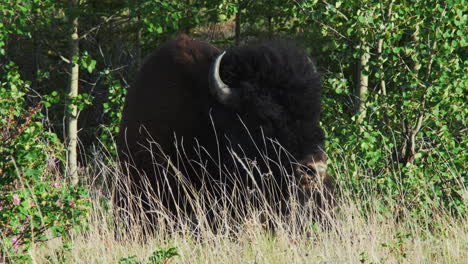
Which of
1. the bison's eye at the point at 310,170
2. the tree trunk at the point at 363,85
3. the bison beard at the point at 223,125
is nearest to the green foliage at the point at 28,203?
the bison beard at the point at 223,125

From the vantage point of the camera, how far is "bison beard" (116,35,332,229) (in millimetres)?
6238

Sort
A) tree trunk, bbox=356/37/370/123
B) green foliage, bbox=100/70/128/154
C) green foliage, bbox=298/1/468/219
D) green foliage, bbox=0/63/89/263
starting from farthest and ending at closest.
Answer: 1. green foliage, bbox=100/70/128/154
2. tree trunk, bbox=356/37/370/123
3. green foliage, bbox=298/1/468/219
4. green foliage, bbox=0/63/89/263

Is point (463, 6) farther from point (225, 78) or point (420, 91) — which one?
point (225, 78)

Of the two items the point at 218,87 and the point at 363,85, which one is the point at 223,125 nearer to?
the point at 218,87

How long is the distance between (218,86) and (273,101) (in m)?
0.54

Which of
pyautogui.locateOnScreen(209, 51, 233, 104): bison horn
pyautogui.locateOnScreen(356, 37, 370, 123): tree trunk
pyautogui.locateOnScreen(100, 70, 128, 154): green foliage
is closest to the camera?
pyautogui.locateOnScreen(209, 51, 233, 104): bison horn

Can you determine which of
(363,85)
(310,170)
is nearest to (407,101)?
(363,85)

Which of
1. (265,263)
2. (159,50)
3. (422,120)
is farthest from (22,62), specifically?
(265,263)

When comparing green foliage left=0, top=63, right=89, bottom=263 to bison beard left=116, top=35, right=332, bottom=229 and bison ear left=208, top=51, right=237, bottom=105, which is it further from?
bison ear left=208, top=51, right=237, bottom=105

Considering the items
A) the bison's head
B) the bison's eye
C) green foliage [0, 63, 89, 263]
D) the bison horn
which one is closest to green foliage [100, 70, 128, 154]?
the bison's head

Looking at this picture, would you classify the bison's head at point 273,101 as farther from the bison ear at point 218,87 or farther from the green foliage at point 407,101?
the green foliage at point 407,101

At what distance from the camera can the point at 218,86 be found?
6676 millimetres

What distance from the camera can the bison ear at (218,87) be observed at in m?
6.68

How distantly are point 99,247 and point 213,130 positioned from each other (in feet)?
6.85
